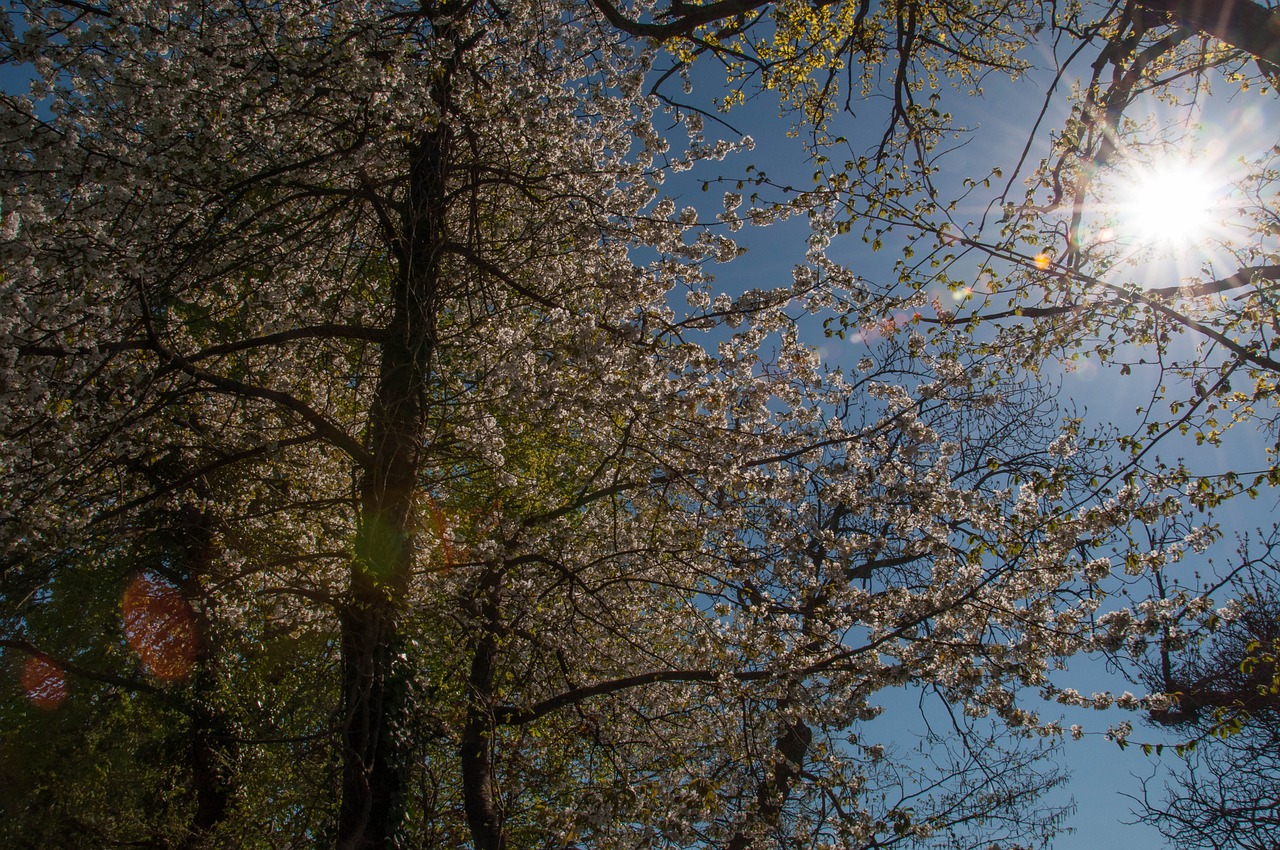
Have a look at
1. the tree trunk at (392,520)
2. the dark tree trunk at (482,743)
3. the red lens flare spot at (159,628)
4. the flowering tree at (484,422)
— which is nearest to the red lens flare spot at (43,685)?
the red lens flare spot at (159,628)

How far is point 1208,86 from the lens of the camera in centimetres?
579

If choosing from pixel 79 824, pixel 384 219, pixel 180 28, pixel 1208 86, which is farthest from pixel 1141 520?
pixel 79 824

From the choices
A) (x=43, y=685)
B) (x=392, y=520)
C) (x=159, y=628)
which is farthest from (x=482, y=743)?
(x=43, y=685)

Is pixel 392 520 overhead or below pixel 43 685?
below

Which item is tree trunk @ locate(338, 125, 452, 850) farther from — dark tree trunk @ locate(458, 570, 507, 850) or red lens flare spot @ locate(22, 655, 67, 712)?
red lens flare spot @ locate(22, 655, 67, 712)

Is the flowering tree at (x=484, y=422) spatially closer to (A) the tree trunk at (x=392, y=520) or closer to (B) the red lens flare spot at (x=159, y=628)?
(A) the tree trunk at (x=392, y=520)

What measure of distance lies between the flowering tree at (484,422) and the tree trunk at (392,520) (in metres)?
0.04

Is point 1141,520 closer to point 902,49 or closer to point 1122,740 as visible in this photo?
point 1122,740

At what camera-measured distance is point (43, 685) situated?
13.9 m

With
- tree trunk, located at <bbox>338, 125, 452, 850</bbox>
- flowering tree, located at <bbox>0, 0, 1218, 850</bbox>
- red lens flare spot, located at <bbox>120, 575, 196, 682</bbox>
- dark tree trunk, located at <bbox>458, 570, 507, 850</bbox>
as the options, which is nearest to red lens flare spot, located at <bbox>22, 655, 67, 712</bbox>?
red lens flare spot, located at <bbox>120, 575, 196, 682</bbox>

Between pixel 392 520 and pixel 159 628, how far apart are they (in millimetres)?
9109

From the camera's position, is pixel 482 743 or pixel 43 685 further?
pixel 43 685

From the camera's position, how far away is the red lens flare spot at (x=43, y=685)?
44.8 feet

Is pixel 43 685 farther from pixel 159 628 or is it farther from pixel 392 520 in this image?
pixel 392 520
